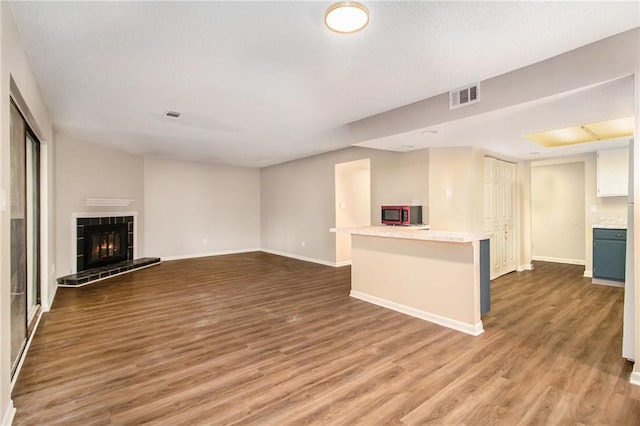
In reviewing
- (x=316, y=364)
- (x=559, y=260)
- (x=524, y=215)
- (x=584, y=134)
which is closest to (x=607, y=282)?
(x=524, y=215)

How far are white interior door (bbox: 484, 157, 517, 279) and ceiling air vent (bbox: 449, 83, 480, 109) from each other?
240 centimetres

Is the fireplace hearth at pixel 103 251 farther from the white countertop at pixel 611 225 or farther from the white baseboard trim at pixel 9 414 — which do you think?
the white countertop at pixel 611 225

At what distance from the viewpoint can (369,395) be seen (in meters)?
2.12

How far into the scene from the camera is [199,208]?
8039 millimetres

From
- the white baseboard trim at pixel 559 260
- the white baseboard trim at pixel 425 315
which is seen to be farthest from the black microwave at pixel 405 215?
the white baseboard trim at pixel 559 260

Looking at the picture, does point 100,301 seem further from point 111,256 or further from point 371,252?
point 371,252

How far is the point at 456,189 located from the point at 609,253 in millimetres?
2785

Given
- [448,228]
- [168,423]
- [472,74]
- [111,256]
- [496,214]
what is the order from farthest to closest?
[111,256], [496,214], [448,228], [472,74], [168,423]

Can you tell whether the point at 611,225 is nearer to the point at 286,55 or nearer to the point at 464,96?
the point at 464,96

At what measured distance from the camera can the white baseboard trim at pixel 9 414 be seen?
5.74 feet

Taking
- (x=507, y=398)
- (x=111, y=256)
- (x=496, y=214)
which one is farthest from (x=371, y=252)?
(x=111, y=256)

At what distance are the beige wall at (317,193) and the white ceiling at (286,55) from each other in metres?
1.25

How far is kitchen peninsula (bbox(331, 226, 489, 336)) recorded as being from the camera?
10.5 feet

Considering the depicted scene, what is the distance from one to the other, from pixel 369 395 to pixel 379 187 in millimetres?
4030
